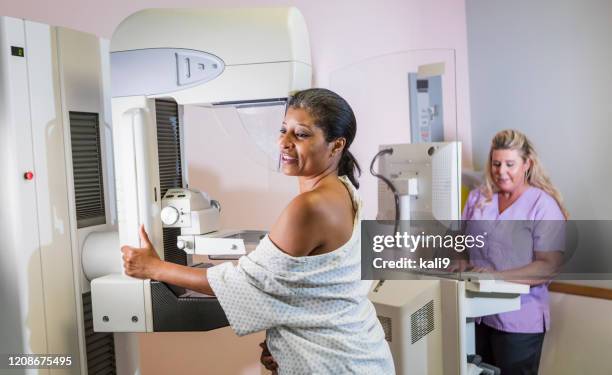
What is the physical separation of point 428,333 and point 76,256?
1138mm

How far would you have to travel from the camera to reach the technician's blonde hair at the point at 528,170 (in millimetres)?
2566

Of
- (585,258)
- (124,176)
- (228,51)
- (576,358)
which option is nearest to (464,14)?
(585,258)

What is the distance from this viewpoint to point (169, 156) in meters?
1.56

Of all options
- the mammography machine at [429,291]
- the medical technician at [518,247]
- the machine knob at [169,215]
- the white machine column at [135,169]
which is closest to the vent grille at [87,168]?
the white machine column at [135,169]

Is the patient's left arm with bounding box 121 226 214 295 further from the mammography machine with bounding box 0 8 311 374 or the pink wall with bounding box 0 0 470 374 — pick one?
the pink wall with bounding box 0 0 470 374

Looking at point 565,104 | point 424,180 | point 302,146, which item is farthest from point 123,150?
point 565,104

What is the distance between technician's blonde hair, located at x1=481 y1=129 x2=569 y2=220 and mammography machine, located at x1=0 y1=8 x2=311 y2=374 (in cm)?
154

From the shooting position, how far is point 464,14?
3.10 meters

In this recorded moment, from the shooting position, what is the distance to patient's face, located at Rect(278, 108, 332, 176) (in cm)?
122

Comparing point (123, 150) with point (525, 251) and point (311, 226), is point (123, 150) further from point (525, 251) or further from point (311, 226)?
point (525, 251)

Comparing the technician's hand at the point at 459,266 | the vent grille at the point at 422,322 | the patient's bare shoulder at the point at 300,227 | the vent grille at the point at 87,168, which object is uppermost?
the vent grille at the point at 87,168

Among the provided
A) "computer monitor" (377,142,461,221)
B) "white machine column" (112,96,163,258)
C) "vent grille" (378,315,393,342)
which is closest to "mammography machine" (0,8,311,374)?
"white machine column" (112,96,163,258)

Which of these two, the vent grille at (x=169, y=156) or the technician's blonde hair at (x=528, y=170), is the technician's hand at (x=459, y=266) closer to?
the technician's blonde hair at (x=528, y=170)

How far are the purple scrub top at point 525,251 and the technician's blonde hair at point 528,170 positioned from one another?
0.04 metres
